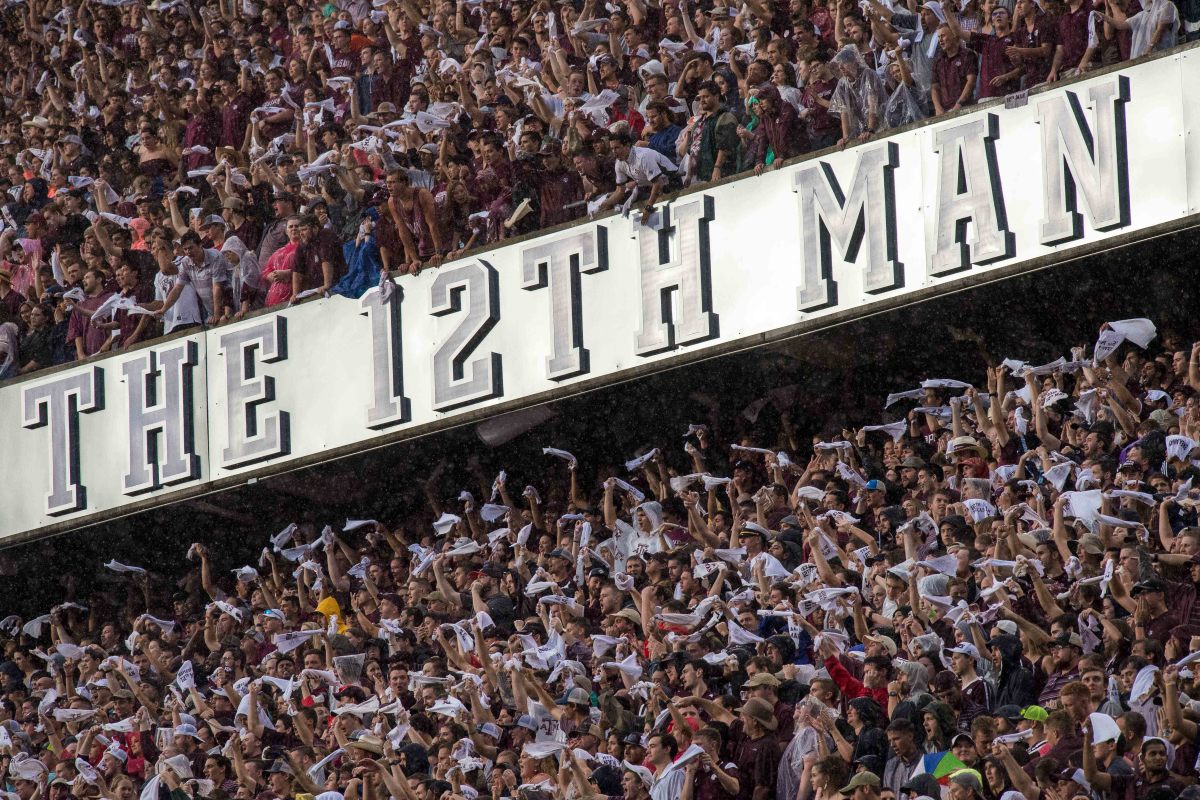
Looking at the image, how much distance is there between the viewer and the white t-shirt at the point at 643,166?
1741 cm

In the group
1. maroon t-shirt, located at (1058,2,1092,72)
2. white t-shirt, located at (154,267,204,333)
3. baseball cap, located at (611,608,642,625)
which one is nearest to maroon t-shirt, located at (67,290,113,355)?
white t-shirt, located at (154,267,204,333)

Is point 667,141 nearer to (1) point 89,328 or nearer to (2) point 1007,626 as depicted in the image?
(1) point 89,328

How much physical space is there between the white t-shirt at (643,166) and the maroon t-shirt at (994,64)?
234cm

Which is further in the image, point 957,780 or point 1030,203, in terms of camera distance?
point 1030,203

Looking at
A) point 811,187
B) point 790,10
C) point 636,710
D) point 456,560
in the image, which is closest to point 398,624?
point 456,560

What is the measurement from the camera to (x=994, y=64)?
16328 mm

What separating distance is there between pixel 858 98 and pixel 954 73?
688mm

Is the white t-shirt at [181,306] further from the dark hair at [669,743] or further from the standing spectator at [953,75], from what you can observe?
→ the dark hair at [669,743]

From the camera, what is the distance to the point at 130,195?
21094 millimetres

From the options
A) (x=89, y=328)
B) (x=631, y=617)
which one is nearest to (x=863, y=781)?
(x=631, y=617)

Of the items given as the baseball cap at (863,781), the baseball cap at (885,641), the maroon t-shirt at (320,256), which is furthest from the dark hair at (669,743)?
the maroon t-shirt at (320,256)

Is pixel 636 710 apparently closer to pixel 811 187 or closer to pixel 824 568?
pixel 824 568

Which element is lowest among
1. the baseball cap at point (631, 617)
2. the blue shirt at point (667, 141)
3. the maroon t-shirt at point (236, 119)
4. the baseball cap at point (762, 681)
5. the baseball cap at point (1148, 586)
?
the baseball cap at point (762, 681)

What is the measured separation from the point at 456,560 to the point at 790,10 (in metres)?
4.59
